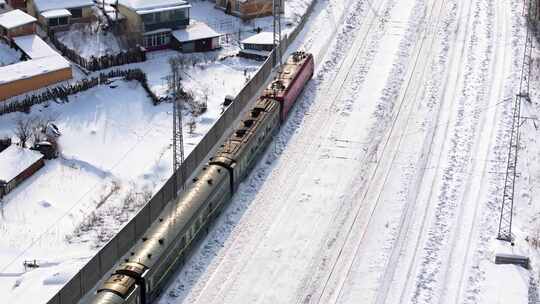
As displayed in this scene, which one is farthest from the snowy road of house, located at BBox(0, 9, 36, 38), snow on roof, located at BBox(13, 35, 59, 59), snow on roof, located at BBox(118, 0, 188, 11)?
house, located at BBox(0, 9, 36, 38)

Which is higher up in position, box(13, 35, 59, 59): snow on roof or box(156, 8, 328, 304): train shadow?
box(13, 35, 59, 59): snow on roof

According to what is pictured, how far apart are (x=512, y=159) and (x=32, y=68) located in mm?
39538

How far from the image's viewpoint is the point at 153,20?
79938mm

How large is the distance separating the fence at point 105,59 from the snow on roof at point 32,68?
276 cm

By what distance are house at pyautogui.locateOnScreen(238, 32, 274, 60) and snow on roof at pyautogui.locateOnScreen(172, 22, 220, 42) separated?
11.4 ft

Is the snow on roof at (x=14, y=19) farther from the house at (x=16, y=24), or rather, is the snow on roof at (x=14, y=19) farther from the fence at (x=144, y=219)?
the fence at (x=144, y=219)

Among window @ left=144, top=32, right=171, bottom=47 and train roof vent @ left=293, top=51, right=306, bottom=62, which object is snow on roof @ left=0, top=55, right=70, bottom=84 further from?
train roof vent @ left=293, top=51, right=306, bottom=62

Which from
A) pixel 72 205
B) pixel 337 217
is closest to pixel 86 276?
pixel 72 205

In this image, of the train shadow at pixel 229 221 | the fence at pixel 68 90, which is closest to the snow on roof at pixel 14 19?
the fence at pixel 68 90

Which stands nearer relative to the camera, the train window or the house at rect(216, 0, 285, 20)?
the train window

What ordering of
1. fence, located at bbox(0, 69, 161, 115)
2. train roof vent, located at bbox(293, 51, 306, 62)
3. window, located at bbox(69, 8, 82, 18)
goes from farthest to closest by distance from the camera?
window, located at bbox(69, 8, 82, 18), train roof vent, located at bbox(293, 51, 306, 62), fence, located at bbox(0, 69, 161, 115)

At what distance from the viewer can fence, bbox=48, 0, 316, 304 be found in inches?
1701

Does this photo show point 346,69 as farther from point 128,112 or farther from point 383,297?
point 383,297

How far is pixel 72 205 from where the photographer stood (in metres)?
55.7
